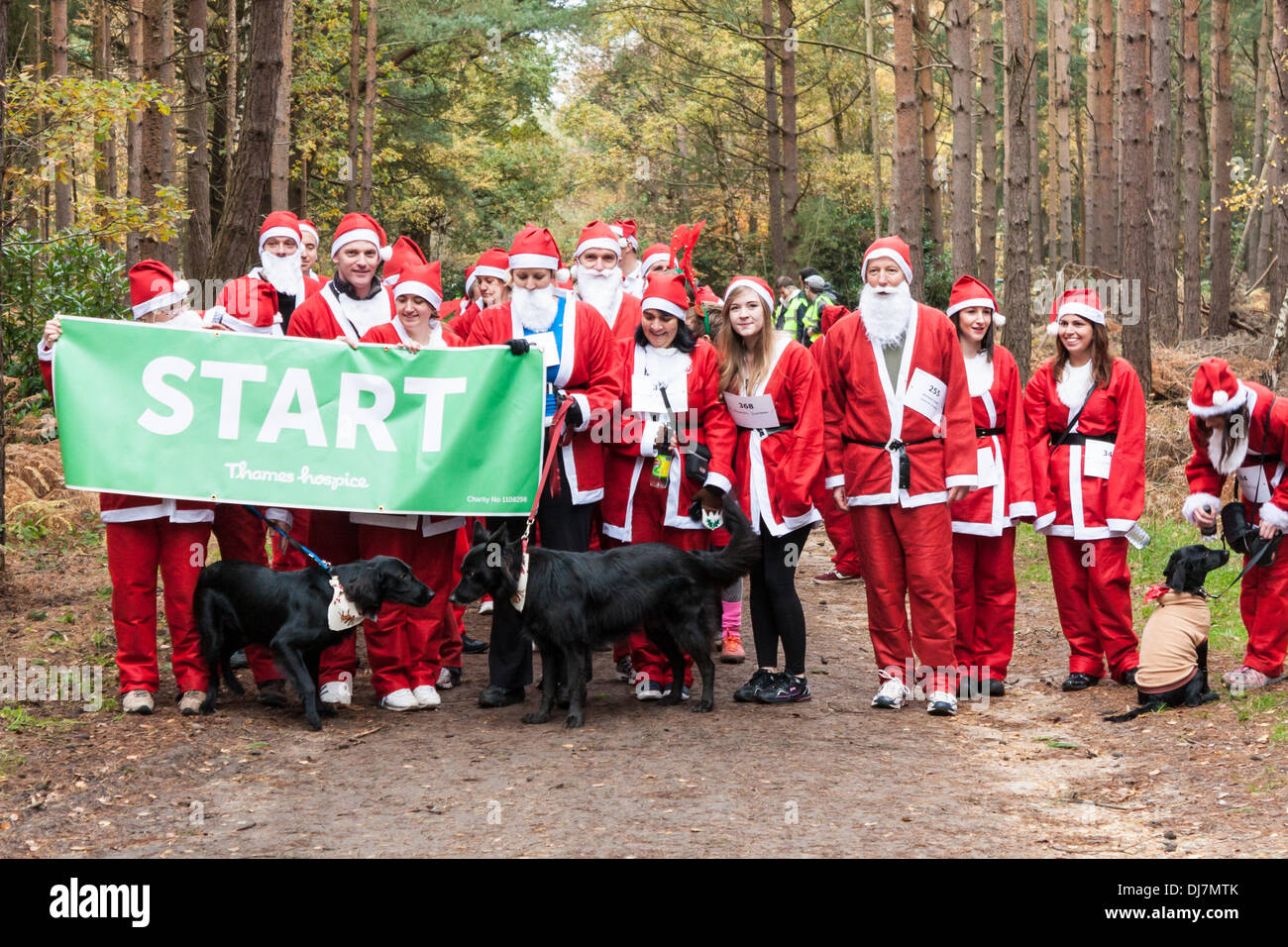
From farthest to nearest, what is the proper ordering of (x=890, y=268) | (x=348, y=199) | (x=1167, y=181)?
(x=348, y=199) → (x=1167, y=181) → (x=890, y=268)

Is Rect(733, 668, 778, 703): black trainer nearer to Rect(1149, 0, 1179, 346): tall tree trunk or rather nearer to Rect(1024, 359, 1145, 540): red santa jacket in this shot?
Rect(1024, 359, 1145, 540): red santa jacket

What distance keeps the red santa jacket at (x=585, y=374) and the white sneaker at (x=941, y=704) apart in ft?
7.22

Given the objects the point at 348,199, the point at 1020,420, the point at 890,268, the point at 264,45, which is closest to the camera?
the point at 890,268

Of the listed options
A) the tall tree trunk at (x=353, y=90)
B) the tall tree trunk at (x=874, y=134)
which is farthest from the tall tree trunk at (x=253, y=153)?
the tall tree trunk at (x=874, y=134)

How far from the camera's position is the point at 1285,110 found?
21500mm

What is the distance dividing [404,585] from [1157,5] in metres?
17.9

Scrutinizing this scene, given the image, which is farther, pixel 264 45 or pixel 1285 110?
pixel 1285 110

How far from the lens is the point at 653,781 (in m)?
6.10

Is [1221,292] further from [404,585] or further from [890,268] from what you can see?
[404,585]

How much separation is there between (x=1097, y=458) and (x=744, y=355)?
224 centimetres

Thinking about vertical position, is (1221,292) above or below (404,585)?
above

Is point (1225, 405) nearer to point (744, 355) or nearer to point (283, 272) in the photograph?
point (744, 355)

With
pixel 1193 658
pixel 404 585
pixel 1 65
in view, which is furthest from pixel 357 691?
pixel 1 65

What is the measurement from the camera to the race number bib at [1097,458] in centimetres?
796
